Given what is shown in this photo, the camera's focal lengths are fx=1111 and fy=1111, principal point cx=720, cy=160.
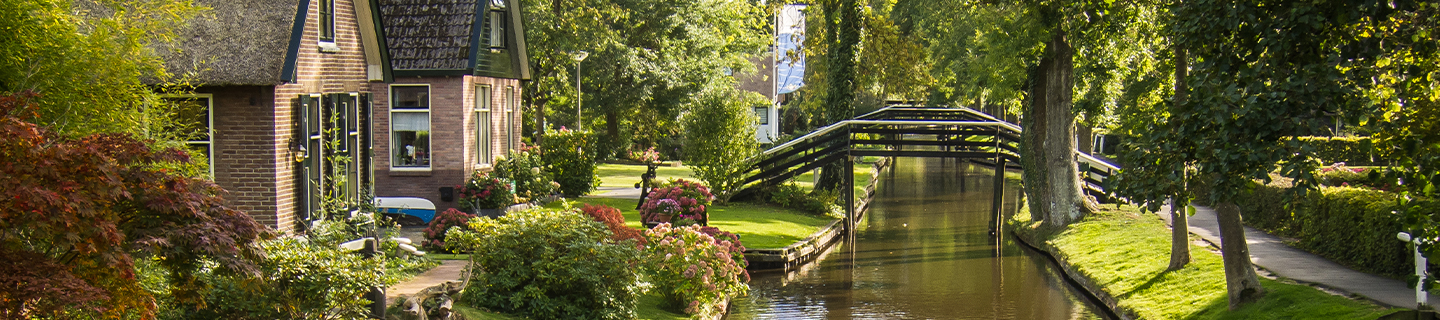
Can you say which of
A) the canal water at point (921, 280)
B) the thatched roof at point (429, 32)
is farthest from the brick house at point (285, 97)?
the canal water at point (921, 280)

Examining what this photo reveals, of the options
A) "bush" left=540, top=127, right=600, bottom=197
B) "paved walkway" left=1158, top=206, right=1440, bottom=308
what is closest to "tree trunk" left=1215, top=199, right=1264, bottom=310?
"paved walkway" left=1158, top=206, right=1440, bottom=308

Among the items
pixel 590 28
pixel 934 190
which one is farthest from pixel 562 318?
pixel 934 190

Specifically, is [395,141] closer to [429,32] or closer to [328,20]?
[429,32]

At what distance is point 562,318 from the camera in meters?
12.6

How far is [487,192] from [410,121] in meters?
2.25

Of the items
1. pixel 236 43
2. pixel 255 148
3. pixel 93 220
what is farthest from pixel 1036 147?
pixel 93 220

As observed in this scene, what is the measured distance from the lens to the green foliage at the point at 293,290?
364 inches

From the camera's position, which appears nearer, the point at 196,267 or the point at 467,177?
the point at 196,267

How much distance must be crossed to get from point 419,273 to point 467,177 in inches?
406

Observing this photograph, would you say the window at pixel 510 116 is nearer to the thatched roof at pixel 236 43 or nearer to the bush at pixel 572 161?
the bush at pixel 572 161

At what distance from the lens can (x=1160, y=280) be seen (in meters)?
17.5

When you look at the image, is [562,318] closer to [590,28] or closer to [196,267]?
[196,267]

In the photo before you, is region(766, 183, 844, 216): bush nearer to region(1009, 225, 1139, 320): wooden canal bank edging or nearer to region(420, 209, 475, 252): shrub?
region(1009, 225, 1139, 320): wooden canal bank edging

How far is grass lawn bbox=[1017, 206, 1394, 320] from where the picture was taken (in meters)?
13.6
